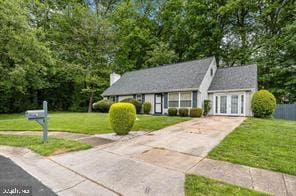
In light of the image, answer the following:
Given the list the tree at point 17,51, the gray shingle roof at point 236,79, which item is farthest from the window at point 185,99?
the tree at point 17,51

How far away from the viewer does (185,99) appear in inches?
693

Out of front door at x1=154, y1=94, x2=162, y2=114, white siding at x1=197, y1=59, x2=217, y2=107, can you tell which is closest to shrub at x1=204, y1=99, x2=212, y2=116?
white siding at x1=197, y1=59, x2=217, y2=107

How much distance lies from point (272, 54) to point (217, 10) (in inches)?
346

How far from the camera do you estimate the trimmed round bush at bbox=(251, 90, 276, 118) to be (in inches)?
574

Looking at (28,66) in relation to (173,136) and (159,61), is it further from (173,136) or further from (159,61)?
(173,136)

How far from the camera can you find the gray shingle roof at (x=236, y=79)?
16273 mm

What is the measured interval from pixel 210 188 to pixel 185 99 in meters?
14.1

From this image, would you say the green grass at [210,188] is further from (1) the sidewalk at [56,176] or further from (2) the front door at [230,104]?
(2) the front door at [230,104]

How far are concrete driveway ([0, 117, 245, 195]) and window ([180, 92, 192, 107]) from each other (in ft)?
31.9

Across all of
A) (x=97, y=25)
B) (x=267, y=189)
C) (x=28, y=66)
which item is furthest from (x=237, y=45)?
(x=267, y=189)

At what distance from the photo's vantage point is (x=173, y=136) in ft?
27.2

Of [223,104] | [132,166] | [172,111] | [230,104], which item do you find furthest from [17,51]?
[230,104]

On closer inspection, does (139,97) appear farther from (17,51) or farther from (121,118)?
(121,118)

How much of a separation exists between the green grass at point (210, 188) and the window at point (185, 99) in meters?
13.5
